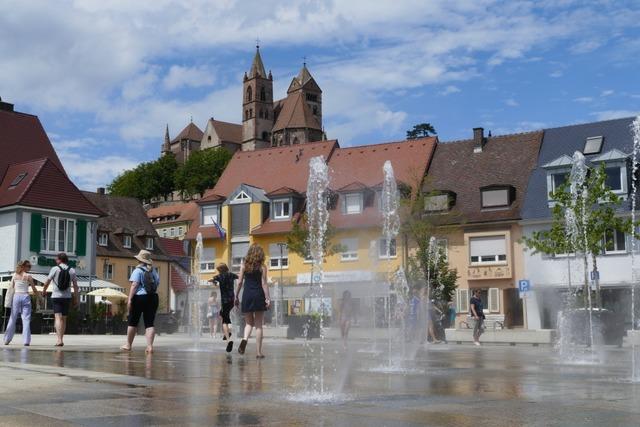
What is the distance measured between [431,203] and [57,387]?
37.4 metres

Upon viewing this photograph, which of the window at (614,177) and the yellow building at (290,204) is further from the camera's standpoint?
the yellow building at (290,204)

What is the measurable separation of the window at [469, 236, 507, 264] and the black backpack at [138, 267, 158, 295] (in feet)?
123

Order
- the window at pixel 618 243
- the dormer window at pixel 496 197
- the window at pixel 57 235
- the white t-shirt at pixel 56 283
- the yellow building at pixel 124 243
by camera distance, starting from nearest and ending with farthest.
Answer: the white t-shirt at pixel 56 283 < the window at pixel 618 243 < the window at pixel 57 235 < the dormer window at pixel 496 197 < the yellow building at pixel 124 243

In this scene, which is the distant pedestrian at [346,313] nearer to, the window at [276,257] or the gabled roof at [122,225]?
the window at [276,257]

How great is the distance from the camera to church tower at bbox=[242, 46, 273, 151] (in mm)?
178750

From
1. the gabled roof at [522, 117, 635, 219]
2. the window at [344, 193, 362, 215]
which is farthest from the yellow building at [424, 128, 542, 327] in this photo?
the window at [344, 193, 362, 215]

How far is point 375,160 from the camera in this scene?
58.7 meters

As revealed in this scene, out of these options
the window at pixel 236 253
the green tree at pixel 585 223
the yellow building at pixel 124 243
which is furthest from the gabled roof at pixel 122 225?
the green tree at pixel 585 223

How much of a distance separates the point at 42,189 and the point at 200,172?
7926cm

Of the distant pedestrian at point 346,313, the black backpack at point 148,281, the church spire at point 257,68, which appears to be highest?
the church spire at point 257,68

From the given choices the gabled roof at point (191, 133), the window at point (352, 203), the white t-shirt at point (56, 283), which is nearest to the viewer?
the white t-shirt at point (56, 283)

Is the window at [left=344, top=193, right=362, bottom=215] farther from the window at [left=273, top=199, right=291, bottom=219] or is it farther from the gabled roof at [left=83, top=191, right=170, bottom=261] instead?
the gabled roof at [left=83, top=191, right=170, bottom=261]

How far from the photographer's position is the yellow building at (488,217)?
1925 inches

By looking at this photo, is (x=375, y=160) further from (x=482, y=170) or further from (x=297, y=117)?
(x=297, y=117)
